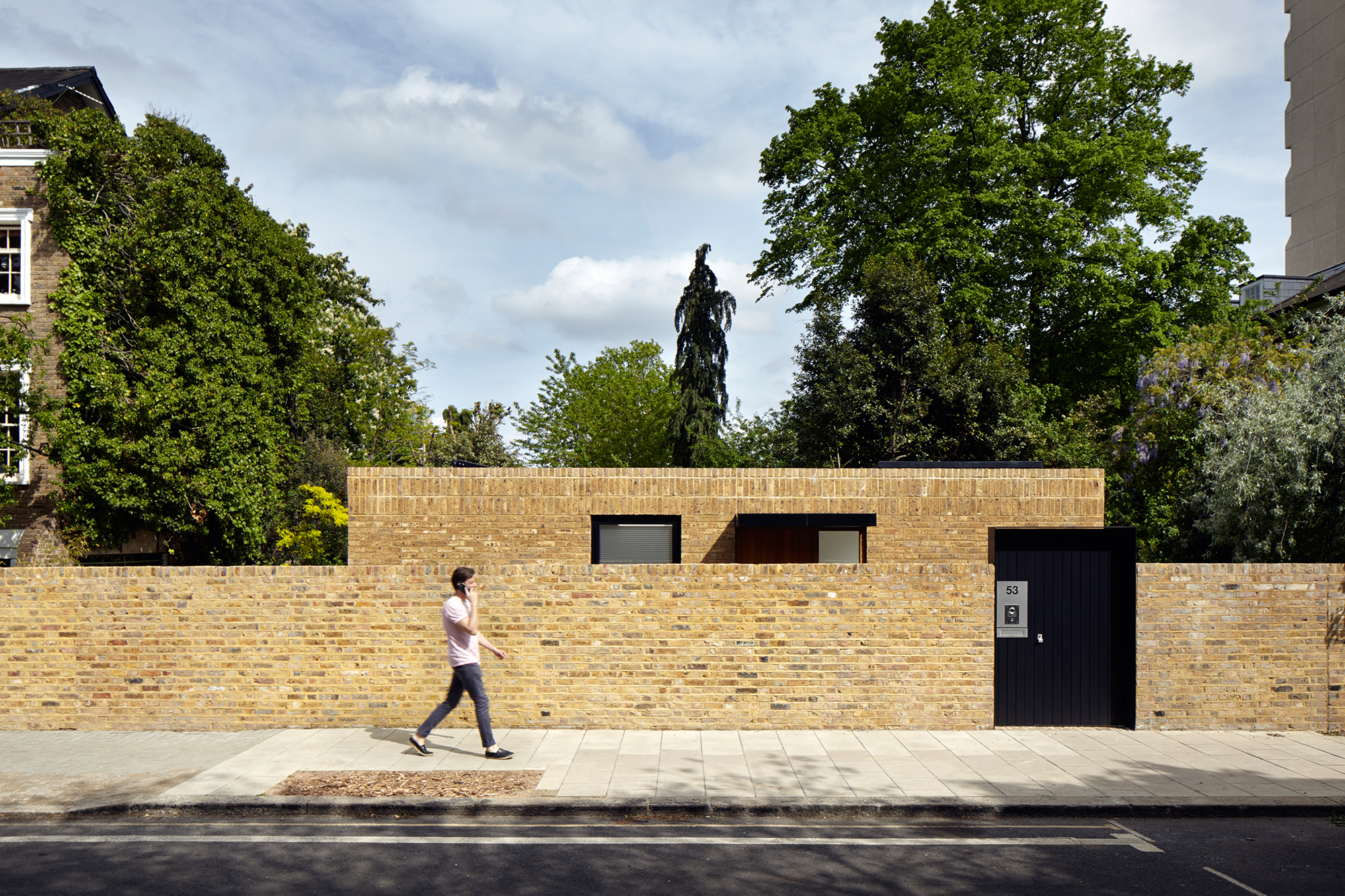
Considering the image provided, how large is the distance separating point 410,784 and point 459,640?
1408mm

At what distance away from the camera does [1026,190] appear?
2269cm

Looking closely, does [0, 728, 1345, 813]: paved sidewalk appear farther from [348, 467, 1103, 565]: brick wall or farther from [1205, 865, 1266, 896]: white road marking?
[348, 467, 1103, 565]: brick wall

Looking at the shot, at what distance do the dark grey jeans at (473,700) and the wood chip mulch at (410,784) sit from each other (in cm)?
47

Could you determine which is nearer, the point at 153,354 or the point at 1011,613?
the point at 1011,613

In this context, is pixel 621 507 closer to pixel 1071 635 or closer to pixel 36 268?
pixel 1071 635

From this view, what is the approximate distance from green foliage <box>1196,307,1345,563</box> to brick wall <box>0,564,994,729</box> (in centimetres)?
600

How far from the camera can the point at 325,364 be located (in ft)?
94.6

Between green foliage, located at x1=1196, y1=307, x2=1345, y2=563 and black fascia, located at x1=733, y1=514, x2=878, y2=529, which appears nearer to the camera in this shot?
green foliage, located at x1=1196, y1=307, x2=1345, y2=563

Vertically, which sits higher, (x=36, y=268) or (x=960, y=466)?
(x=36, y=268)

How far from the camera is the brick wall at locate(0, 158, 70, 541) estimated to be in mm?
17188

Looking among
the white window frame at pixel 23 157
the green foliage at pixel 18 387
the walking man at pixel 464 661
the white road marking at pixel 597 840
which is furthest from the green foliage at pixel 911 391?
the white window frame at pixel 23 157

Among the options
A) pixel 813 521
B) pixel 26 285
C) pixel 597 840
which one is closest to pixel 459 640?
pixel 597 840

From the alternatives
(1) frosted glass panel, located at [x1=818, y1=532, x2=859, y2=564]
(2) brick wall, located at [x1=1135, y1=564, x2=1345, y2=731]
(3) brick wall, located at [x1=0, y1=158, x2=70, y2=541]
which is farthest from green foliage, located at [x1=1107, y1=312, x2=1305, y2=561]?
(3) brick wall, located at [x1=0, y1=158, x2=70, y2=541]

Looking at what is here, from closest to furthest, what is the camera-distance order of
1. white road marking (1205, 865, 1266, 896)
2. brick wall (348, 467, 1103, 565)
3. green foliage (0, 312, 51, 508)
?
white road marking (1205, 865, 1266, 896), brick wall (348, 467, 1103, 565), green foliage (0, 312, 51, 508)
